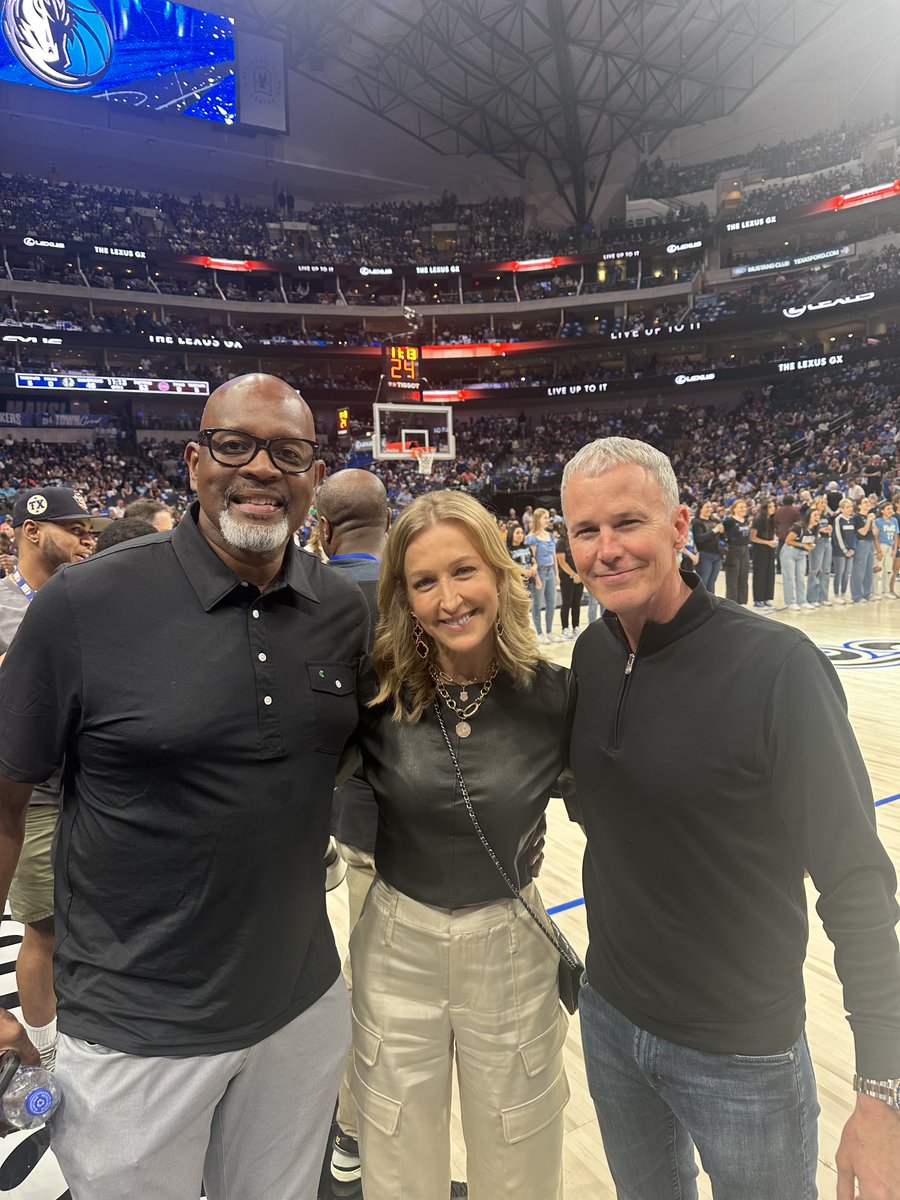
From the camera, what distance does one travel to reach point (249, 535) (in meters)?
1.43

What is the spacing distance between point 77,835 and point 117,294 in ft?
108

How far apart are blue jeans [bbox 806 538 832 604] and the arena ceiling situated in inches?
939

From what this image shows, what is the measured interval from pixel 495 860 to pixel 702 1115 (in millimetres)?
562

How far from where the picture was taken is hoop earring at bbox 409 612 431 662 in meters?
1.64

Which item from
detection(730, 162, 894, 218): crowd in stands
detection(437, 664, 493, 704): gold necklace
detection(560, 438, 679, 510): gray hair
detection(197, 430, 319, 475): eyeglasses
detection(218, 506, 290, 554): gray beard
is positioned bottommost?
detection(437, 664, 493, 704): gold necklace

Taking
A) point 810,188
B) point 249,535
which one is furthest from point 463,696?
point 810,188

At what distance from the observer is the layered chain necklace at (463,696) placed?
1.58 meters

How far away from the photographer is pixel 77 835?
1.36 meters

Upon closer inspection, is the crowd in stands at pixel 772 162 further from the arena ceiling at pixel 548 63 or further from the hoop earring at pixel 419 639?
the hoop earring at pixel 419 639

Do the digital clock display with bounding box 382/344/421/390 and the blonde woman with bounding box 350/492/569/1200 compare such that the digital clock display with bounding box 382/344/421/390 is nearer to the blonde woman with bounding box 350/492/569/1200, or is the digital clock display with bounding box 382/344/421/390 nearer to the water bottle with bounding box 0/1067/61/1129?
the blonde woman with bounding box 350/492/569/1200

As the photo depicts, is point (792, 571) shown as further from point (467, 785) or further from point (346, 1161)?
point (467, 785)

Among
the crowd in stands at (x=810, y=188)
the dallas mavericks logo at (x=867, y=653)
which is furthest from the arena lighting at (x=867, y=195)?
the dallas mavericks logo at (x=867, y=653)

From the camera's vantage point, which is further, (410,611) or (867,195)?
(867,195)

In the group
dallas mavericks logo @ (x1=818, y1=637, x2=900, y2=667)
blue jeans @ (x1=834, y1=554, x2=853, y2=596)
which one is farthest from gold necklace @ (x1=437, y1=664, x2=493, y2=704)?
blue jeans @ (x1=834, y1=554, x2=853, y2=596)
